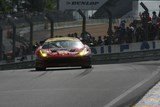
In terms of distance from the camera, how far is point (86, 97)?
11.3 meters

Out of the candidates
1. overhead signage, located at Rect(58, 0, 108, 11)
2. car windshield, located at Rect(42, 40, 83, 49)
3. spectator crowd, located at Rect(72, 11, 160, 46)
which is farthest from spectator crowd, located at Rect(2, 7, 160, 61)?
overhead signage, located at Rect(58, 0, 108, 11)

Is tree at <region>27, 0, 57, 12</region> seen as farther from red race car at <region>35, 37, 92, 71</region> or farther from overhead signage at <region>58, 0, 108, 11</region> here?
red race car at <region>35, 37, 92, 71</region>

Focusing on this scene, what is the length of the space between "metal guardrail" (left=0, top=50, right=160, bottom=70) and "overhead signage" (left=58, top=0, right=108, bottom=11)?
27.1 meters

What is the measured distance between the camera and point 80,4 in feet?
182

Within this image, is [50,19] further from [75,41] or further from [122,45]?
[75,41]

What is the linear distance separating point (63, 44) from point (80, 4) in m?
34.9

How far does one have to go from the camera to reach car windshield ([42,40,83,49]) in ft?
67.3

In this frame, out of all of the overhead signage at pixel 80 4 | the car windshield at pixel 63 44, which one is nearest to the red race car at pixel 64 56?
the car windshield at pixel 63 44

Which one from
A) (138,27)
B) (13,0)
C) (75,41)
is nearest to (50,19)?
(138,27)

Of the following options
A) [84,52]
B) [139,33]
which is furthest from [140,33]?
[84,52]

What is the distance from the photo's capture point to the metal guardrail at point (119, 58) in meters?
27.7

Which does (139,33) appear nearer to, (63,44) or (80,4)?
(63,44)

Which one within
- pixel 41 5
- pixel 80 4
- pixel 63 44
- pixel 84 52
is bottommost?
pixel 84 52

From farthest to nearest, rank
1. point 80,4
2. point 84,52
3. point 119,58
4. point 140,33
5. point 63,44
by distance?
point 80,4
point 140,33
point 119,58
point 63,44
point 84,52
